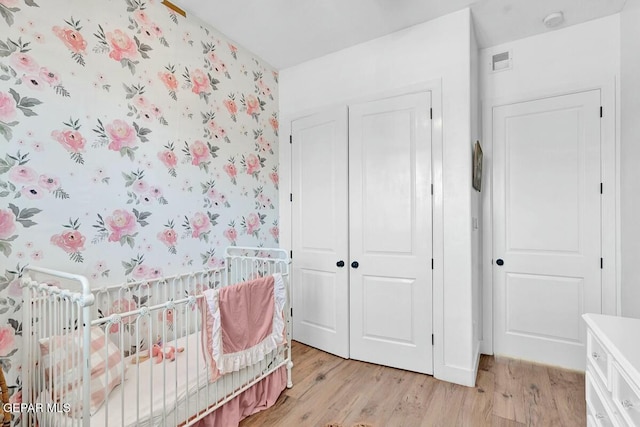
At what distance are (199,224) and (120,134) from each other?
29.9 inches

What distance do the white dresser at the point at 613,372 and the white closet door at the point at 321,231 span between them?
5.29ft

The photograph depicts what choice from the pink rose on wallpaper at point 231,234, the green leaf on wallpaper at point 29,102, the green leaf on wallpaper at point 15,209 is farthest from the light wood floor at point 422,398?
the green leaf on wallpaper at point 29,102

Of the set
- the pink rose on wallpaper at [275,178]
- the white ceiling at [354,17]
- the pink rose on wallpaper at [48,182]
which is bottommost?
the pink rose on wallpaper at [48,182]

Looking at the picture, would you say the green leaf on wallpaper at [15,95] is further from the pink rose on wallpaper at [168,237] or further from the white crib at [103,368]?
the pink rose on wallpaper at [168,237]

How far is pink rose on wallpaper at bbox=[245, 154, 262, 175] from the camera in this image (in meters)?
2.70

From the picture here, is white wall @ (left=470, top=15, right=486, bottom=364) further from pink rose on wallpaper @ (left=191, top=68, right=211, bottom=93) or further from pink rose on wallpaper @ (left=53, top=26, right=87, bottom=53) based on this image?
pink rose on wallpaper @ (left=53, top=26, right=87, bottom=53)

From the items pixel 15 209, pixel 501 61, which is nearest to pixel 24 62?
pixel 15 209

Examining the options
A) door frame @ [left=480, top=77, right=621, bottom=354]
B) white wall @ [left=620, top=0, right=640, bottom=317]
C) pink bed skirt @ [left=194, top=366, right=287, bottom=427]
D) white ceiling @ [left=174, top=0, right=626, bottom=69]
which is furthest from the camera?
door frame @ [left=480, top=77, right=621, bottom=354]

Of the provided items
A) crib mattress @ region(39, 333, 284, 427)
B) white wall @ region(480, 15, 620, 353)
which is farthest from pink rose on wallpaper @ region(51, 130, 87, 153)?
white wall @ region(480, 15, 620, 353)

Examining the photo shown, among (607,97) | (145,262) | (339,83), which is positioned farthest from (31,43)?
(607,97)

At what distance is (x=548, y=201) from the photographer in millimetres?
2469

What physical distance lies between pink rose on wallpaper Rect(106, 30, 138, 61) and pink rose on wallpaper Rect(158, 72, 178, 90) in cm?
18

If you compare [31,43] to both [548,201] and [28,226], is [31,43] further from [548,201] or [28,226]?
[548,201]

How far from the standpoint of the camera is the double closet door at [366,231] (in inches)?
92.1
